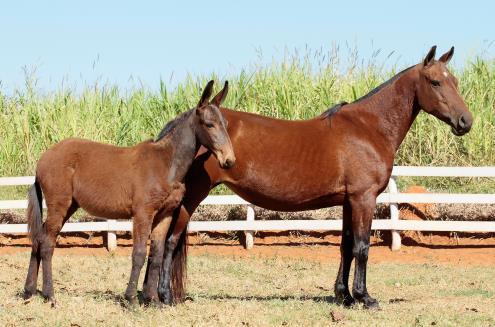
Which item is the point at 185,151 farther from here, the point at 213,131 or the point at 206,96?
the point at 206,96

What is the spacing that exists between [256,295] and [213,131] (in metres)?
2.75

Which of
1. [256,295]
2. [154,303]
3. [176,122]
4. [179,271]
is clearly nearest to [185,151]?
[176,122]

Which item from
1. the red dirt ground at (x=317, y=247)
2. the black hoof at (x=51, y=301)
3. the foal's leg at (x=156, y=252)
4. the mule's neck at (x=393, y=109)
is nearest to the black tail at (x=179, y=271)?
the foal's leg at (x=156, y=252)

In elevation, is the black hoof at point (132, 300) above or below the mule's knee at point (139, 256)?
below

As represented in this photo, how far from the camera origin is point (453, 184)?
17.1 m

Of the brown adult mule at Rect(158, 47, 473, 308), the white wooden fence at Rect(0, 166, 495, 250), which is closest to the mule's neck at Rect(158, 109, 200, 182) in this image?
the brown adult mule at Rect(158, 47, 473, 308)

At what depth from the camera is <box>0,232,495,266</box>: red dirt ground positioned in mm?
14383

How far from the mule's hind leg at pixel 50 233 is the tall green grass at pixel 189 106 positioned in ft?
31.0

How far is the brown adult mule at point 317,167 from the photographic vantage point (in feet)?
28.9

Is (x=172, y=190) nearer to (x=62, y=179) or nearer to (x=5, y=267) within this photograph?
(x=62, y=179)

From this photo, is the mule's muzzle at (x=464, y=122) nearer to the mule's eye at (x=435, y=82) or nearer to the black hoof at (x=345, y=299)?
the mule's eye at (x=435, y=82)

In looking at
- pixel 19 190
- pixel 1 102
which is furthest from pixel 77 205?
pixel 1 102

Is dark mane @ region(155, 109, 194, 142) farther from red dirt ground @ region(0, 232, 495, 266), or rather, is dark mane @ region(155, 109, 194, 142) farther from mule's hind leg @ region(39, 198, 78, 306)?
red dirt ground @ region(0, 232, 495, 266)

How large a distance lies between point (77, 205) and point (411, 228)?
697 cm
